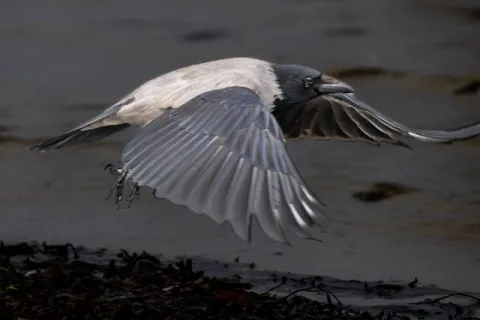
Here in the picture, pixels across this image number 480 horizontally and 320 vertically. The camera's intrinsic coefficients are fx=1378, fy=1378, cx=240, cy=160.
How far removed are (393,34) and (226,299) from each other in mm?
4640

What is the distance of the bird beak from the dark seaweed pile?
835 mm

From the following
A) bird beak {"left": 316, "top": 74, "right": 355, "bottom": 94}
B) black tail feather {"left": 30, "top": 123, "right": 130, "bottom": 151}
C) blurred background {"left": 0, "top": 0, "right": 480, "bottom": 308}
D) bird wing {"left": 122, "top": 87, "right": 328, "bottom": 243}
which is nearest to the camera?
bird wing {"left": 122, "top": 87, "right": 328, "bottom": 243}

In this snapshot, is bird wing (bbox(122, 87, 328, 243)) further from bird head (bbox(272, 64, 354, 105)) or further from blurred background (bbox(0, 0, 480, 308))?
blurred background (bbox(0, 0, 480, 308))

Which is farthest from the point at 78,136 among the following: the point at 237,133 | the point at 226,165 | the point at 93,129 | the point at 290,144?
the point at 290,144

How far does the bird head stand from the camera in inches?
237

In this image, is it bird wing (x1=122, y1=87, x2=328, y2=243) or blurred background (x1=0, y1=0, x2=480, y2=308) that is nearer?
bird wing (x1=122, y1=87, x2=328, y2=243)

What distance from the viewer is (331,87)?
6.02 metres

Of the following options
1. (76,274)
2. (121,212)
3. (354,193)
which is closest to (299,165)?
(354,193)

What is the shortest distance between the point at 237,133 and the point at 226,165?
237mm

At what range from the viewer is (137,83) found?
8.59m

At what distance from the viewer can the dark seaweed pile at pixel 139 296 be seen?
512 centimetres

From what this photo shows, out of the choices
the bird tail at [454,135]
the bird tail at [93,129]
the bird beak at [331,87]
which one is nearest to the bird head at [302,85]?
the bird beak at [331,87]

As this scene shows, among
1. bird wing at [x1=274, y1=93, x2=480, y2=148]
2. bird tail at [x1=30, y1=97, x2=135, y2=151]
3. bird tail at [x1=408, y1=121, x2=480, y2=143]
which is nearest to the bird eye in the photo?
bird wing at [x1=274, y1=93, x2=480, y2=148]

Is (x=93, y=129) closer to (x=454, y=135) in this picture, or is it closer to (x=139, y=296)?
(x=139, y=296)
